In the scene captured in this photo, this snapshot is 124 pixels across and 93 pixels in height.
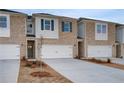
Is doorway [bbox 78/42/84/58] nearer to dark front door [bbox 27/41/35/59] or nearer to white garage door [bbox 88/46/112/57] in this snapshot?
white garage door [bbox 88/46/112/57]

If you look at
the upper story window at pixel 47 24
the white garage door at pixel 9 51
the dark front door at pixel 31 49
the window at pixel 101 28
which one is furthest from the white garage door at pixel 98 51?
the white garage door at pixel 9 51

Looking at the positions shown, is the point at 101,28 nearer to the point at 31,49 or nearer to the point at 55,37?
the point at 55,37

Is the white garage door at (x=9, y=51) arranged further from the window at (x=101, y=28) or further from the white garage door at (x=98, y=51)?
the window at (x=101, y=28)

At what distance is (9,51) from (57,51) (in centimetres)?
537

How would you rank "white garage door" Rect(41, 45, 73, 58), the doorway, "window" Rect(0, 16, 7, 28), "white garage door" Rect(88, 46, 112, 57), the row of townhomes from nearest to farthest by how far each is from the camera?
"window" Rect(0, 16, 7, 28) → the row of townhomes → "white garage door" Rect(41, 45, 73, 58) → "white garage door" Rect(88, 46, 112, 57) → the doorway

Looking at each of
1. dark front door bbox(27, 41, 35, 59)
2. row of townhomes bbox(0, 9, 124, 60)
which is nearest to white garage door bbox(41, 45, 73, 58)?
row of townhomes bbox(0, 9, 124, 60)

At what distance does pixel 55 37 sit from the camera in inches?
902

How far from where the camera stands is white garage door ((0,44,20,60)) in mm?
20034

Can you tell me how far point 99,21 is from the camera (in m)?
24.3

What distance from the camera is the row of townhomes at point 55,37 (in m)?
20.7

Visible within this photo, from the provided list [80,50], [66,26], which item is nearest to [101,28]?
[80,50]
